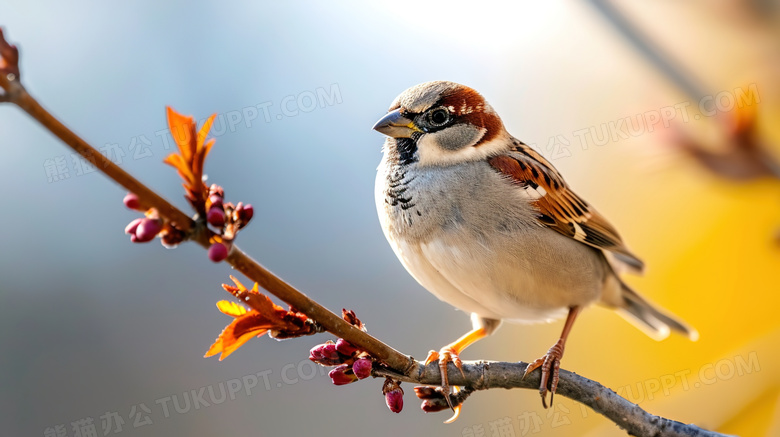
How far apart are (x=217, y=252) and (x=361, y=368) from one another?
1.75ft

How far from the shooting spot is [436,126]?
8.81 feet

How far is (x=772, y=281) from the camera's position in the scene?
282 cm

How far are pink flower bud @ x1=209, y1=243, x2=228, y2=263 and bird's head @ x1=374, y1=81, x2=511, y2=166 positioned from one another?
4.76ft

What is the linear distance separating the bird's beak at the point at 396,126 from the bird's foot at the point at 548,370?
3.14 feet

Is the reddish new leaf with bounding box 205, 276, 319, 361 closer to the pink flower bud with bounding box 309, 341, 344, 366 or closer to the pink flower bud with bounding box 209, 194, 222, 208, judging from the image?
the pink flower bud with bounding box 309, 341, 344, 366

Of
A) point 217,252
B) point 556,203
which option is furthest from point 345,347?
point 556,203

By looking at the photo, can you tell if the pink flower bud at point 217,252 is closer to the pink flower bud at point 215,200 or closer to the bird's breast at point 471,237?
the pink flower bud at point 215,200

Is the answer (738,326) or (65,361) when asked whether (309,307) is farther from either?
(65,361)

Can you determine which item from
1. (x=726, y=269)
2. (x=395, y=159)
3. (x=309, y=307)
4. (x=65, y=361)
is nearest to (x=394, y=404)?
(x=309, y=307)

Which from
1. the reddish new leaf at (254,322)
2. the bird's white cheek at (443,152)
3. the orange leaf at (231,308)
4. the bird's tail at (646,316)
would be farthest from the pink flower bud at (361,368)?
the bird's tail at (646,316)

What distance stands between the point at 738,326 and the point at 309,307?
7.35ft

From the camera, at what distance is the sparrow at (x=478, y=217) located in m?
2.46

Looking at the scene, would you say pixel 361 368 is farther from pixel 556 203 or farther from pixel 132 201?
pixel 556 203

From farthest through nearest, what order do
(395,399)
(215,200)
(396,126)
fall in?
(396,126) → (395,399) → (215,200)
